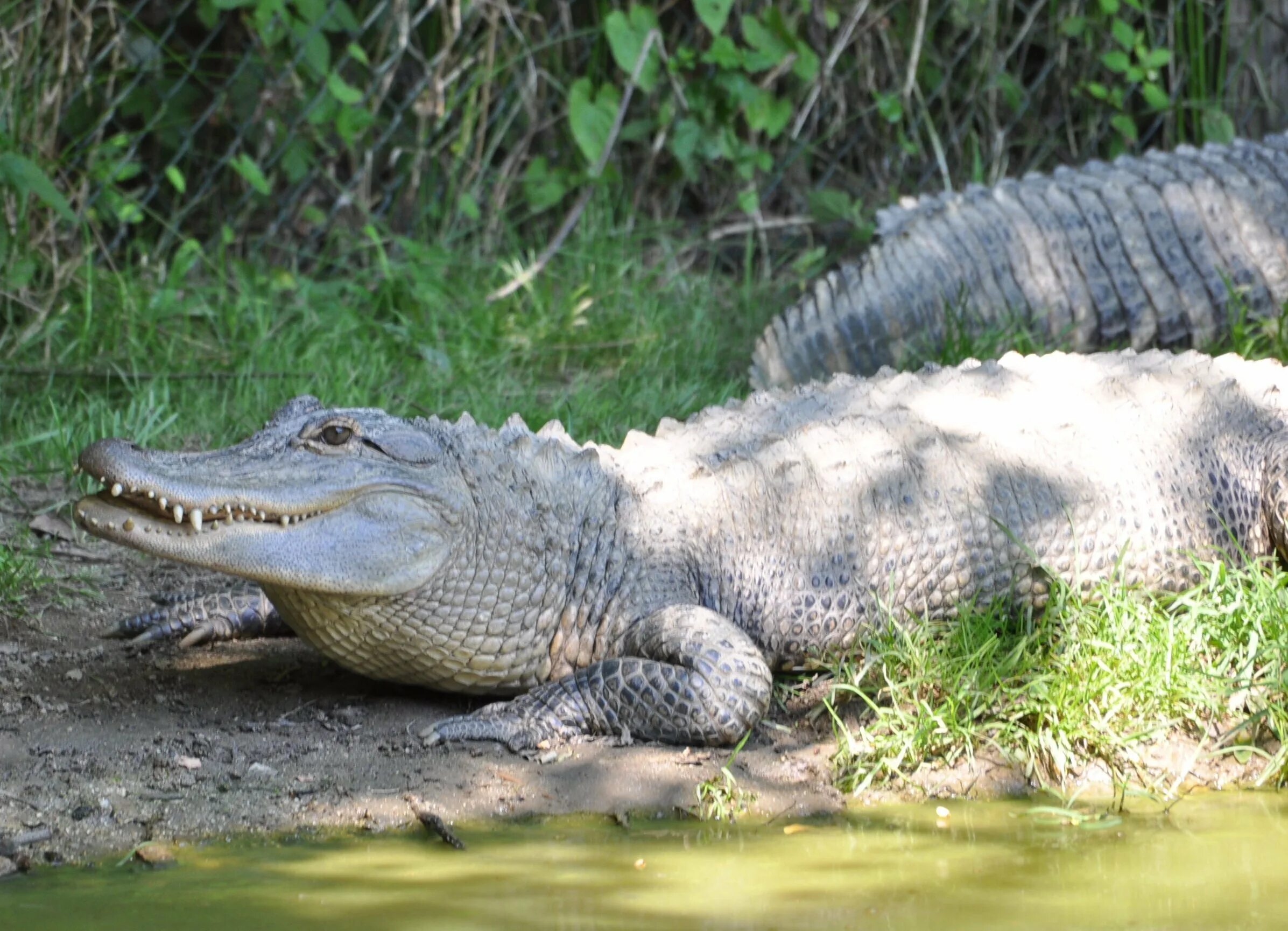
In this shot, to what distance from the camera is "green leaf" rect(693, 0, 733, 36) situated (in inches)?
288

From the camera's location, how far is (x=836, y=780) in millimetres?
3631

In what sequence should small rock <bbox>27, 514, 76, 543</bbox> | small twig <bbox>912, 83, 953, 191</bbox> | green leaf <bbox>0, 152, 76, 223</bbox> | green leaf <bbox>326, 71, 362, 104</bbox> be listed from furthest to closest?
small twig <bbox>912, 83, 953, 191</bbox>
green leaf <bbox>326, 71, 362, 104</bbox>
green leaf <bbox>0, 152, 76, 223</bbox>
small rock <bbox>27, 514, 76, 543</bbox>

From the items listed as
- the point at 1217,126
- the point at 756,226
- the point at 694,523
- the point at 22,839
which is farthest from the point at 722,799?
the point at 1217,126

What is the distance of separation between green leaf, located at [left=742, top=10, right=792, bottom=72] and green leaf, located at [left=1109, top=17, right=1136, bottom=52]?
166 cm

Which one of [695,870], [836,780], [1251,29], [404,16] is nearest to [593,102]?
[404,16]

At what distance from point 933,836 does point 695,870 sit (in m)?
0.54

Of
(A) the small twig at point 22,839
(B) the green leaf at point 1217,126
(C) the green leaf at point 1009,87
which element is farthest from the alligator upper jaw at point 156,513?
(B) the green leaf at point 1217,126

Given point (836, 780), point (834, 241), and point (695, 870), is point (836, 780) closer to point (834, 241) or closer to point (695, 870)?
point (695, 870)

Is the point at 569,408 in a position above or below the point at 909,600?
above

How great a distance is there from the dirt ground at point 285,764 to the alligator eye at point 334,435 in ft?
2.14

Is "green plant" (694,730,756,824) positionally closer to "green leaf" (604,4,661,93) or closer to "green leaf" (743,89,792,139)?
"green leaf" (604,4,661,93)

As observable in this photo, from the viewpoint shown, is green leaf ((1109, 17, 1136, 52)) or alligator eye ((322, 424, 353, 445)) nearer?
alligator eye ((322, 424, 353, 445))

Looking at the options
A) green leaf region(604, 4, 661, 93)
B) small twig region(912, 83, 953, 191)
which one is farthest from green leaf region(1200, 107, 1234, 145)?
green leaf region(604, 4, 661, 93)

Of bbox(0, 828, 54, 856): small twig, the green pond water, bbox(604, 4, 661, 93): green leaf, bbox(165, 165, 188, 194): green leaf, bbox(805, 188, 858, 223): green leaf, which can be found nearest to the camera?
the green pond water
